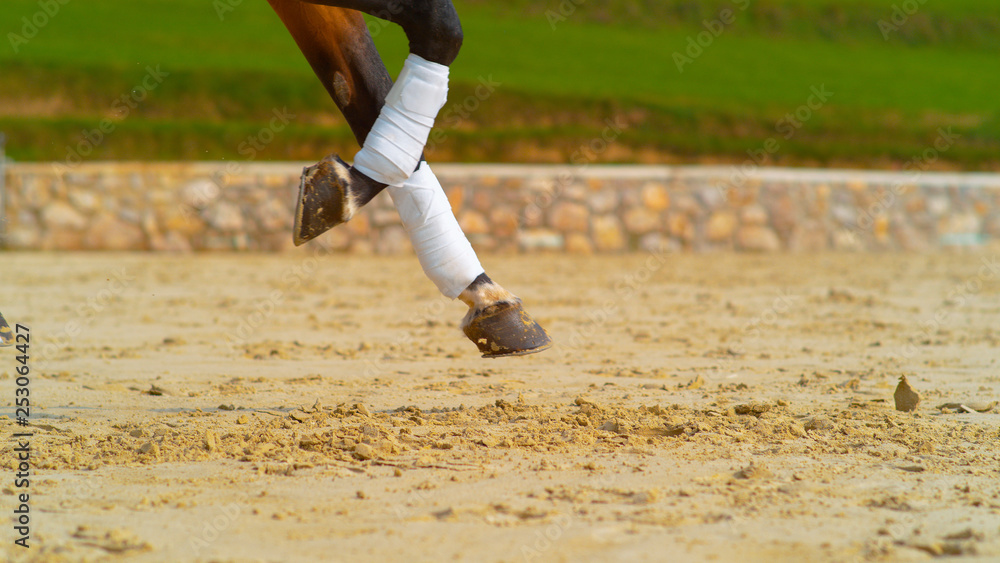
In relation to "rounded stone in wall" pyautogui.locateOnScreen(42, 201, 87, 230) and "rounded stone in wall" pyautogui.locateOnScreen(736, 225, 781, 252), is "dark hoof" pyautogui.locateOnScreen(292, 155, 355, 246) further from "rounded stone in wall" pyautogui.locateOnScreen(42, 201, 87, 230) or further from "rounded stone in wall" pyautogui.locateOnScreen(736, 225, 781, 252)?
"rounded stone in wall" pyautogui.locateOnScreen(736, 225, 781, 252)

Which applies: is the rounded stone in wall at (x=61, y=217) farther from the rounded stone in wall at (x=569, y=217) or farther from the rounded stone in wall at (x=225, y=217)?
the rounded stone in wall at (x=569, y=217)

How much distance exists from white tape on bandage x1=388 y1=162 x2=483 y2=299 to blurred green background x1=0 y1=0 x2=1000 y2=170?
776 centimetres

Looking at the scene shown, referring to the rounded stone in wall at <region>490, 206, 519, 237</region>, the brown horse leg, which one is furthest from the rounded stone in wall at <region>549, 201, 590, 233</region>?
the brown horse leg

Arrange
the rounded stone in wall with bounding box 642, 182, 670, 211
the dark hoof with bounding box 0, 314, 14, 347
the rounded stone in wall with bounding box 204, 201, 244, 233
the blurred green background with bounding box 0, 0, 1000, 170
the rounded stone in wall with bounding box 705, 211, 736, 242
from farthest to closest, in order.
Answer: the blurred green background with bounding box 0, 0, 1000, 170 < the rounded stone in wall with bounding box 705, 211, 736, 242 < the rounded stone in wall with bounding box 642, 182, 670, 211 < the rounded stone in wall with bounding box 204, 201, 244, 233 < the dark hoof with bounding box 0, 314, 14, 347

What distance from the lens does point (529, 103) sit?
11031mm

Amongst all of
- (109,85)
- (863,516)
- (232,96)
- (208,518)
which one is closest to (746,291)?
(863,516)

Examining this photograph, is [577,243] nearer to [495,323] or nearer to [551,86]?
[551,86]

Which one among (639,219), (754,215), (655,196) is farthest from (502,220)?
(754,215)

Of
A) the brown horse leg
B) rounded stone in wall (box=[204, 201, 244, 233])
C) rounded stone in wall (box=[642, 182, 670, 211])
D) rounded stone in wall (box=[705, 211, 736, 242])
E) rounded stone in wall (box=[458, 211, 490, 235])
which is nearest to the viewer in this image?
the brown horse leg

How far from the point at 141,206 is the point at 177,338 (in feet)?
17.1

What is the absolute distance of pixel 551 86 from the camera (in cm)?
1189

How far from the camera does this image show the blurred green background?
33.0 ft

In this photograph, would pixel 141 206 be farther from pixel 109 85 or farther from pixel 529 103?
pixel 529 103

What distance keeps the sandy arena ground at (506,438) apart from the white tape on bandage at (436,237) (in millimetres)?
379
